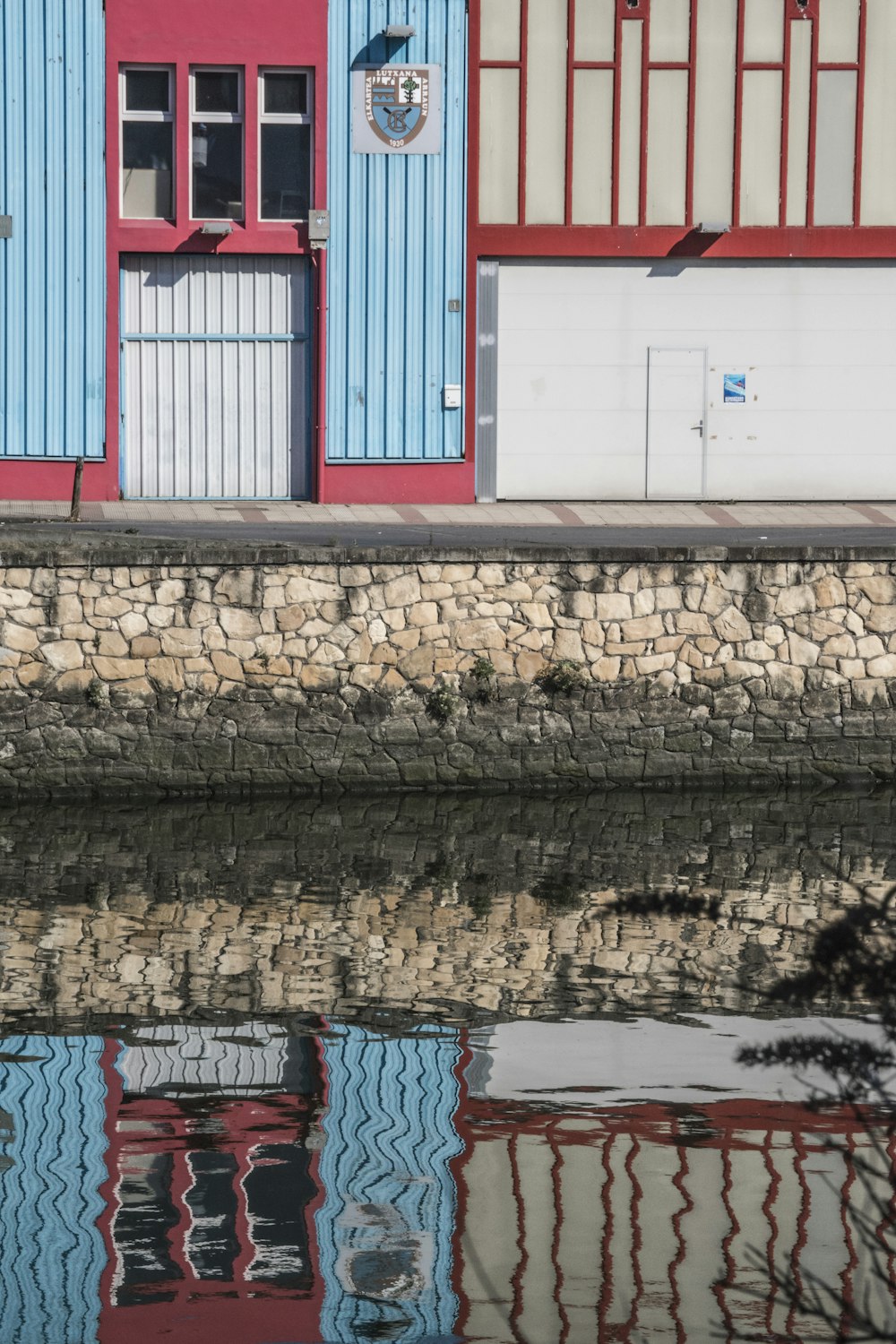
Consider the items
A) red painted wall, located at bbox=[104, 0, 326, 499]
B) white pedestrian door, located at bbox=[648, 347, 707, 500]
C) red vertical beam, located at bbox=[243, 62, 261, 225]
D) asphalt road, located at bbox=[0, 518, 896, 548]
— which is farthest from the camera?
white pedestrian door, located at bbox=[648, 347, 707, 500]

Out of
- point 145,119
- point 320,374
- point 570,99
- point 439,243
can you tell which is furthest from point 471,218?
point 145,119

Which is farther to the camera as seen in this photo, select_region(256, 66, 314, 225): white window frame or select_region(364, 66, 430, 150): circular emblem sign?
select_region(256, 66, 314, 225): white window frame

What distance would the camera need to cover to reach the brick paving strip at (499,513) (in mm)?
24875

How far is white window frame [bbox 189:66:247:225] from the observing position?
26.2 m

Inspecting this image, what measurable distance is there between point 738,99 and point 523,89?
273 centimetres

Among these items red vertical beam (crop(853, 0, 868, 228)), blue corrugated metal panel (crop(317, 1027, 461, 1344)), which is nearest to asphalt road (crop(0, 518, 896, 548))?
red vertical beam (crop(853, 0, 868, 228))

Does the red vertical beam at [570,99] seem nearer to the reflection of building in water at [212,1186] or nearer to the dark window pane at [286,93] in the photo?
the dark window pane at [286,93]

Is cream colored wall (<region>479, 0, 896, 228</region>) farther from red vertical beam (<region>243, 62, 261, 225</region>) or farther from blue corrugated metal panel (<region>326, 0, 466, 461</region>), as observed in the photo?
red vertical beam (<region>243, 62, 261, 225</region>)

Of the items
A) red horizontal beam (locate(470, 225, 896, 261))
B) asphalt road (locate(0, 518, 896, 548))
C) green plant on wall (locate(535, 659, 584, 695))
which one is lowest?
green plant on wall (locate(535, 659, 584, 695))

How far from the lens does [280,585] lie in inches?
747

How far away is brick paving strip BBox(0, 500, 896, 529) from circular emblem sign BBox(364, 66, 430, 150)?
15.1 ft

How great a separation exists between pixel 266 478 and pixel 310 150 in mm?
4123

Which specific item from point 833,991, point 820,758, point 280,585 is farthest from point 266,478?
point 833,991

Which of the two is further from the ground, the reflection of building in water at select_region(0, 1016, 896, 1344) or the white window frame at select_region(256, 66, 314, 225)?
the white window frame at select_region(256, 66, 314, 225)
